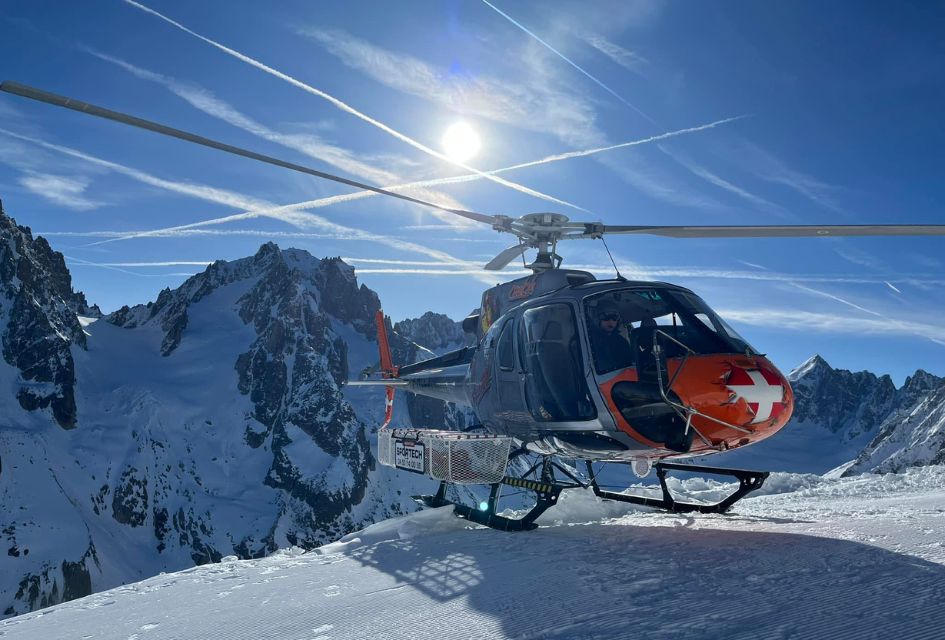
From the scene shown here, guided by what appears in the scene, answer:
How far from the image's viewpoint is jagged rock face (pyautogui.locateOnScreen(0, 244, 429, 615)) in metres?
114

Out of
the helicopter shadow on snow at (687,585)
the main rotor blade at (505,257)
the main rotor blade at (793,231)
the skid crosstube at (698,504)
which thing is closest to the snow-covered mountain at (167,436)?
the main rotor blade at (505,257)

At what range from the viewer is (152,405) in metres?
166

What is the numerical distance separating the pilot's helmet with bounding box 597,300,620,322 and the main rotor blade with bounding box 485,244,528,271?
10.9 feet

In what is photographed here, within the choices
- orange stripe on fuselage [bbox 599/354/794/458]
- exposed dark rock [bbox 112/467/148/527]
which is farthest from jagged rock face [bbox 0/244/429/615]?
orange stripe on fuselage [bbox 599/354/794/458]

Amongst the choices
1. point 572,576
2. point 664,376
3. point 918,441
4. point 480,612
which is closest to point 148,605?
point 480,612

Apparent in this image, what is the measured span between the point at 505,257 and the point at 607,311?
148 inches

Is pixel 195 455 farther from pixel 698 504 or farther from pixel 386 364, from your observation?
pixel 698 504

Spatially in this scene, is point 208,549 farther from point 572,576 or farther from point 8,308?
point 572,576

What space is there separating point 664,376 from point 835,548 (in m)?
2.13

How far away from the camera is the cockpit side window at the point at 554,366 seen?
7704mm

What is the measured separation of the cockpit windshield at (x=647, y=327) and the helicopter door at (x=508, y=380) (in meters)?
1.64

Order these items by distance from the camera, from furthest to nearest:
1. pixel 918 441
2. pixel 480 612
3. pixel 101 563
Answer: pixel 918 441
pixel 101 563
pixel 480 612

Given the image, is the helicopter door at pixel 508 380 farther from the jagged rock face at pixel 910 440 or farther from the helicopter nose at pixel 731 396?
the jagged rock face at pixel 910 440

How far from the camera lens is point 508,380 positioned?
9156 millimetres
